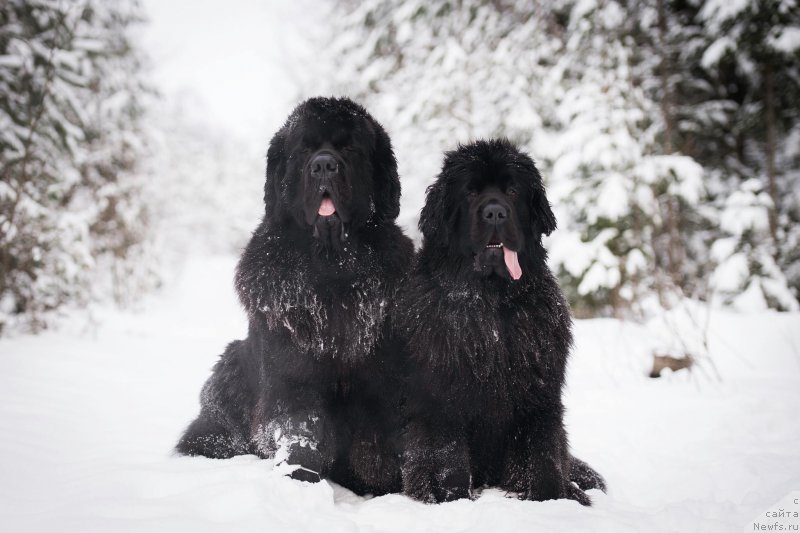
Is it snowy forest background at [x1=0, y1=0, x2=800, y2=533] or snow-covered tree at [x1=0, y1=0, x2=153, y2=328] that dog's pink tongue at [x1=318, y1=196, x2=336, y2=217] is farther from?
snow-covered tree at [x1=0, y1=0, x2=153, y2=328]

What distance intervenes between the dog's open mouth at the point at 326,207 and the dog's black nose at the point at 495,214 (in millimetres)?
791

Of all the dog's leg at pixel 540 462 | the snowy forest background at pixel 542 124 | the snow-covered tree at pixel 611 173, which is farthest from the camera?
the snow-covered tree at pixel 611 173

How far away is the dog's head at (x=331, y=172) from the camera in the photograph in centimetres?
246

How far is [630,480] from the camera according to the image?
2.90 meters

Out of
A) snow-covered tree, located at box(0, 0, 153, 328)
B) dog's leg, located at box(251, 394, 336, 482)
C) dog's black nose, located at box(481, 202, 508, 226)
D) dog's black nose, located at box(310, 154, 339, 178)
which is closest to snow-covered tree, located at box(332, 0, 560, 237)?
snow-covered tree, located at box(0, 0, 153, 328)

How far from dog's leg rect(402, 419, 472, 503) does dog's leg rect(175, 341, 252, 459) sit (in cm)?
106

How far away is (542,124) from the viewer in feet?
26.0

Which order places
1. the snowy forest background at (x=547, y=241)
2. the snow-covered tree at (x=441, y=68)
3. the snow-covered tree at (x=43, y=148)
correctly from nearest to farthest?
the snowy forest background at (x=547, y=241) < the snow-covered tree at (x=43, y=148) < the snow-covered tree at (x=441, y=68)

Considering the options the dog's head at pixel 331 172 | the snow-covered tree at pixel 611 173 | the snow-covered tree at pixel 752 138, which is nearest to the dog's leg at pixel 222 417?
the dog's head at pixel 331 172

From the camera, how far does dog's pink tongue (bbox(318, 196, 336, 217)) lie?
2.46 m

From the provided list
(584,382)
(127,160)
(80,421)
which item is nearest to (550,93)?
(584,382)

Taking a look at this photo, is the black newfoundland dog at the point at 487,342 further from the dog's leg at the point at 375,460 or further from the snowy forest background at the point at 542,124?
the snowy forest background at the point at 542,124

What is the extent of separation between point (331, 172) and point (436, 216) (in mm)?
637

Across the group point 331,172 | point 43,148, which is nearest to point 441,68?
point 43,148
